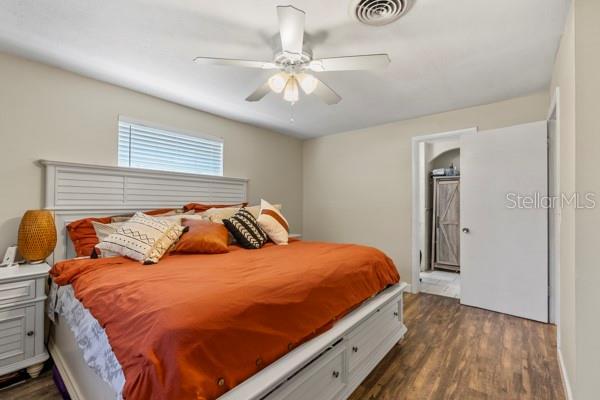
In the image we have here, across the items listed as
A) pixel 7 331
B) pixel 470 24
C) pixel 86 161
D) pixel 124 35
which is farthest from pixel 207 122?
pixel 470 24

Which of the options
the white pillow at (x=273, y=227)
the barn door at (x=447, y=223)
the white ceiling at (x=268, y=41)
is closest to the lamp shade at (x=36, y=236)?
the white ceiling at (x=268, y=41)

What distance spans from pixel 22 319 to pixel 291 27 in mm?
2567

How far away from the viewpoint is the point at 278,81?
1.94 meters

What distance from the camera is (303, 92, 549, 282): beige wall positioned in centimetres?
333

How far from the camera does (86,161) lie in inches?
100

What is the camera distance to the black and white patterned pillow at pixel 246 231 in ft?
8.72

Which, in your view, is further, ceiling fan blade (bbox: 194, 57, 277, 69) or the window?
the window

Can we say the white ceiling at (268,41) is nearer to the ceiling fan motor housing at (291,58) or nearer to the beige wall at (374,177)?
the ceiling fan motor housing at (291,58)

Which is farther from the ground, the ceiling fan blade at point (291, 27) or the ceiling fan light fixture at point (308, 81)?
the ceiling fan blade at point (291, 27)

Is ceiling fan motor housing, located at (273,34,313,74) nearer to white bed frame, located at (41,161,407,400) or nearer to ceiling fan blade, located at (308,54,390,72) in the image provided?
ceiling fan blade, located at (308,54,390,72)

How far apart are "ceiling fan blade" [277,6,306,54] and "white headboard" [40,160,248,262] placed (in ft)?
6.68

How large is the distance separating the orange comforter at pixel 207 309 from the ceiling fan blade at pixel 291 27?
4.40ft

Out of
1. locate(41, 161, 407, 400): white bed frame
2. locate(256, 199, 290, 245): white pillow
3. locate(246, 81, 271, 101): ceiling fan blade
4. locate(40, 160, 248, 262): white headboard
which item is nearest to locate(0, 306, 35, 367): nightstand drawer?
locate(41, 161, 407, 400): white bed frame

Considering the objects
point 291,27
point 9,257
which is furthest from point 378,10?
point 9,257
